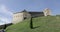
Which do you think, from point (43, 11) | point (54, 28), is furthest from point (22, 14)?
point (54, 28)

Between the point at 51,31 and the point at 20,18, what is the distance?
37.2 meters

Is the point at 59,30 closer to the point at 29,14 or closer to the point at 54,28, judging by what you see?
the point at 54,28

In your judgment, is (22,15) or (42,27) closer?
(42,27)

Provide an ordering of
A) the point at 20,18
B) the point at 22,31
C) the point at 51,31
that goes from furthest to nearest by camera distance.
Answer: the point at 20,18 → the point at 22,31 → the point at 51,31

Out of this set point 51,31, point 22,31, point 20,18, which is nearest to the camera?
point 51,31

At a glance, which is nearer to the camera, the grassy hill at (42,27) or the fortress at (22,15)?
the grassy hill at (42,27)

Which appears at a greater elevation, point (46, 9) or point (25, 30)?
point (46, 9)

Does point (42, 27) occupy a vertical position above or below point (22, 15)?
below

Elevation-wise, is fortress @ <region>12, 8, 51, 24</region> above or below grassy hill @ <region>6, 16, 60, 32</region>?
above

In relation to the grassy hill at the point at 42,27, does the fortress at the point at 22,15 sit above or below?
above

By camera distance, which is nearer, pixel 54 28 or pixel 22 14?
pixel 54 28

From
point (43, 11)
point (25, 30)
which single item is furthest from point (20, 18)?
point (25, 30)

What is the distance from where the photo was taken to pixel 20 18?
78.2 metres

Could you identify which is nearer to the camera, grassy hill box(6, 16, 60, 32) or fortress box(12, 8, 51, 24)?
grassy hill box(6, 16, 60, 32)
